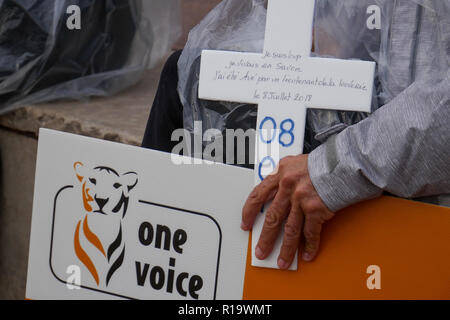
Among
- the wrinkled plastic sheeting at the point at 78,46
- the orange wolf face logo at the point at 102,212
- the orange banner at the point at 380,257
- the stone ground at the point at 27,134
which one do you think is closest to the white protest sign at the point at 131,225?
the orange wolf face logo at the point at 102,212

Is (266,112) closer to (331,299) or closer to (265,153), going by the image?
(265,153)

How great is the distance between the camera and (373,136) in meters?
0.78

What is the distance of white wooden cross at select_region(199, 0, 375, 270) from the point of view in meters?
0.86

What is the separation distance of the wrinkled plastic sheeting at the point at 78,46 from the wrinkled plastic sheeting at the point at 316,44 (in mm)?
915

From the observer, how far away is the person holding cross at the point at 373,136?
76 centimetres

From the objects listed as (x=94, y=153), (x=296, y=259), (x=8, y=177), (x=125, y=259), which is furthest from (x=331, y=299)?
(x=8, y=177)

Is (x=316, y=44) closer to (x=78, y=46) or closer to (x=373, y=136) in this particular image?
(x=373, y=136)

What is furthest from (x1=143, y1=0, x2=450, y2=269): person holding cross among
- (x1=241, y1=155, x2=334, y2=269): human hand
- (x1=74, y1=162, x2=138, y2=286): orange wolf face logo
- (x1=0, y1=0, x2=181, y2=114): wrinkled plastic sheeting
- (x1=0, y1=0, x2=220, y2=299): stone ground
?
(x1=0, y1=0, x2=181, y2=114): wrinkled plastic sheeting

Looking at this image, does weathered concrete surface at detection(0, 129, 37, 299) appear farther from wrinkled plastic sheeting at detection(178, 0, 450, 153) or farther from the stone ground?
wrinkled plastic sheeting at detection(178, 0, 450, 153)

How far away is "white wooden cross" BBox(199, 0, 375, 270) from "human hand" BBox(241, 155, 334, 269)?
18 mm

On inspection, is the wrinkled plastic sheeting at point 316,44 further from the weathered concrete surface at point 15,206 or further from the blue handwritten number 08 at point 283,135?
the weathered concrete surface at point 15,206

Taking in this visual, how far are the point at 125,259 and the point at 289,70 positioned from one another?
1.35 feet

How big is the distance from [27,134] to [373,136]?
4.30 ft

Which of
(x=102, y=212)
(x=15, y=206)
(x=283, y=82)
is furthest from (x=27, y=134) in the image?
(x=283, y=82)
